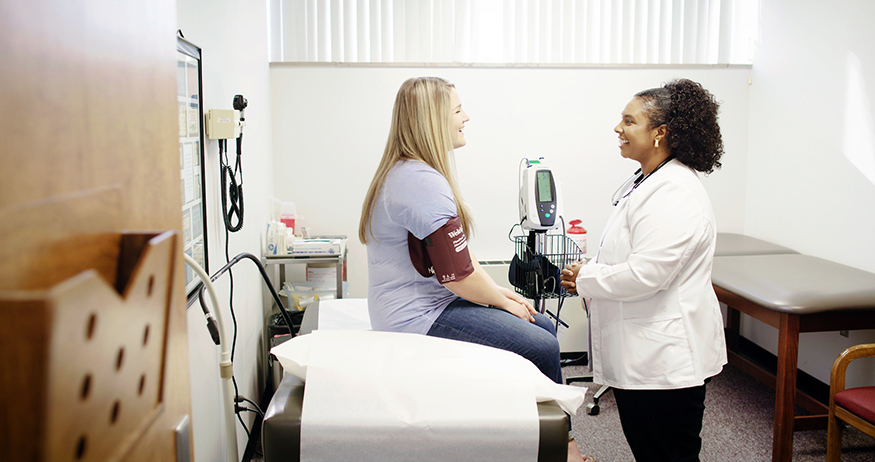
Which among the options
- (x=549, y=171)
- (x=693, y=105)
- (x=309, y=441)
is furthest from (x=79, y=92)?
(x=549, y=171)

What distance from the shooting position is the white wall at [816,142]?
2.68m

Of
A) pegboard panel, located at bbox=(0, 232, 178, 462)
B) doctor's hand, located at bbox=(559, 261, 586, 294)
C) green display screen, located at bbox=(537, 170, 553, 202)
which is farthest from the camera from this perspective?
green display screen, located at bbox=(537, 170, 553, 202)

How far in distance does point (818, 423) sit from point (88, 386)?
2806mm

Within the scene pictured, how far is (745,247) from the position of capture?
10.4 feet

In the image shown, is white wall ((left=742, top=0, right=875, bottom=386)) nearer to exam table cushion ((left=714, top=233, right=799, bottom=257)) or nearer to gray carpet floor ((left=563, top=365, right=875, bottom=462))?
exam table cushion ((left=714, top=233, right=799, bottom=257))

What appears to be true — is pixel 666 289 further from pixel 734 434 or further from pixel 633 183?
pixel 734 434

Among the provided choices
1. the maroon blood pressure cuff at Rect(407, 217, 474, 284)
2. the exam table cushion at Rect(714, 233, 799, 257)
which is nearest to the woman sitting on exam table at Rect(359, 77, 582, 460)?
the maroon blood pressure cuff at Rect(407, 217, 474, 284)

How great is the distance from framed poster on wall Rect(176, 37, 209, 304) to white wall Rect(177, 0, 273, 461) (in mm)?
86

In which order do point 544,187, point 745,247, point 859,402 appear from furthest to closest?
point 745,247 → point 544,187 → point 859,402

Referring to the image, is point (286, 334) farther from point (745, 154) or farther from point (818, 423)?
point (745, 154)

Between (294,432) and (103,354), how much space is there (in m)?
0.99

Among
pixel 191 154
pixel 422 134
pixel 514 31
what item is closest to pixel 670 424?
pixel 422 134

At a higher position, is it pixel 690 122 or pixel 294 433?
pixel 690 122

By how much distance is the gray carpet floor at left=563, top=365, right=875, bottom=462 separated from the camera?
234 centimetres
